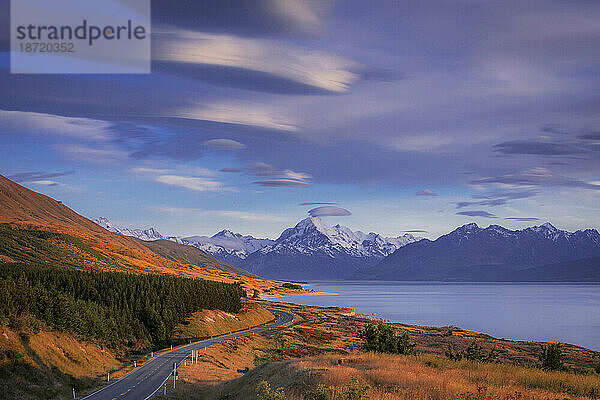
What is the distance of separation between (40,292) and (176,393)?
32.4m

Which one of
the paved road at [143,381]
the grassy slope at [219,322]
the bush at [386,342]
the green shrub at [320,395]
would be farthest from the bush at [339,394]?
the grassy slope at [219,322]

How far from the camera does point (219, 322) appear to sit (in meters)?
122

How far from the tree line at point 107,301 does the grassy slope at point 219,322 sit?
7.04 feet

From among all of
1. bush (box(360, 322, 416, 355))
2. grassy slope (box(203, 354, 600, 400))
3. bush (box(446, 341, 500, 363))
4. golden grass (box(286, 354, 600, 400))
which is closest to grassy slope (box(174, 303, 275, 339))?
bush (box(360, 322, 416, 355))

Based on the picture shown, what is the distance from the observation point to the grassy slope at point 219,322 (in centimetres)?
10731

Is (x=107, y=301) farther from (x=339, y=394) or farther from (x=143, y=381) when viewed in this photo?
(x=339, y=394)

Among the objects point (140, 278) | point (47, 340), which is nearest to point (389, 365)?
point (47, 340)

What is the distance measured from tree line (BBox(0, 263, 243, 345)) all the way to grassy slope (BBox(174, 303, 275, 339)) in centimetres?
215

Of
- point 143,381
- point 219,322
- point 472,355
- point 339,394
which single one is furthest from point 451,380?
point 219,322

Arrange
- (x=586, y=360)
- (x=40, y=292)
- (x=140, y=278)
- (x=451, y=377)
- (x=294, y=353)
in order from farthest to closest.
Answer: (x=140, y=278) < (x=586, y=360) < (x=294, y=353) < (x=40, y=292) < (x=451, y=377)

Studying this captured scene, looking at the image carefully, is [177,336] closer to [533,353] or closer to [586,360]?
[533,353]

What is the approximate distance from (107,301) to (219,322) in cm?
3391

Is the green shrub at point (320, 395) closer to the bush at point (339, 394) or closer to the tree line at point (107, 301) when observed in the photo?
the bush at point (339, 394)

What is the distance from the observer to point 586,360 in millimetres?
85312
